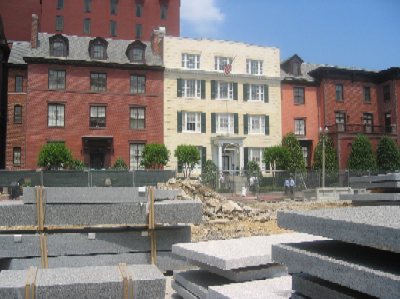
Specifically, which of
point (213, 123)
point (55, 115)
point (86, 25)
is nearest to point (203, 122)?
point (213, 123)

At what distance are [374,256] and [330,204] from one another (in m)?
25.0

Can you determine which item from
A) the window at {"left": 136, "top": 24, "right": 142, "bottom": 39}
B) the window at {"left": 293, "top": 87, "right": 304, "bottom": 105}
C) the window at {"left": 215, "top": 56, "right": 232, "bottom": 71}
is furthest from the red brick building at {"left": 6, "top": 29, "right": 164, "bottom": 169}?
the window at {"left": 136, "top": 24, "right": 142, "bottom": 39}

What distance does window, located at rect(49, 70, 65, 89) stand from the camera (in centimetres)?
3571

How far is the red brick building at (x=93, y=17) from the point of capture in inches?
2034

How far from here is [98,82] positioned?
3684 cm

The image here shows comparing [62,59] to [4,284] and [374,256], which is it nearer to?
[4,284]

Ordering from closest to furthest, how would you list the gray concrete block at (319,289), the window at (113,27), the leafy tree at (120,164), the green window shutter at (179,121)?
1. the gray concrete block at (319,289)
2. the leafy tree at (120,164)
3. the green window shutter at (179,121)
4. the window at (113,27)

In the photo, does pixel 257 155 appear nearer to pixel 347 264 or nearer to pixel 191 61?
pixel 191 61

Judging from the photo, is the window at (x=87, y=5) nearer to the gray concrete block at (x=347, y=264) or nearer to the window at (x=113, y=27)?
the window at (x=113, y=27)

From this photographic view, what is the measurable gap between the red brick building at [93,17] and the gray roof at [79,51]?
12.8 metres

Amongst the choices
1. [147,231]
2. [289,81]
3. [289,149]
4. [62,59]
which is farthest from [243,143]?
[147,231]

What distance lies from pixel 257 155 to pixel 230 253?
34685mm

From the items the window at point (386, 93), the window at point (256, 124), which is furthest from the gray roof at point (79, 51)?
the window at point (386, 93)

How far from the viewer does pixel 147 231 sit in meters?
7.64
